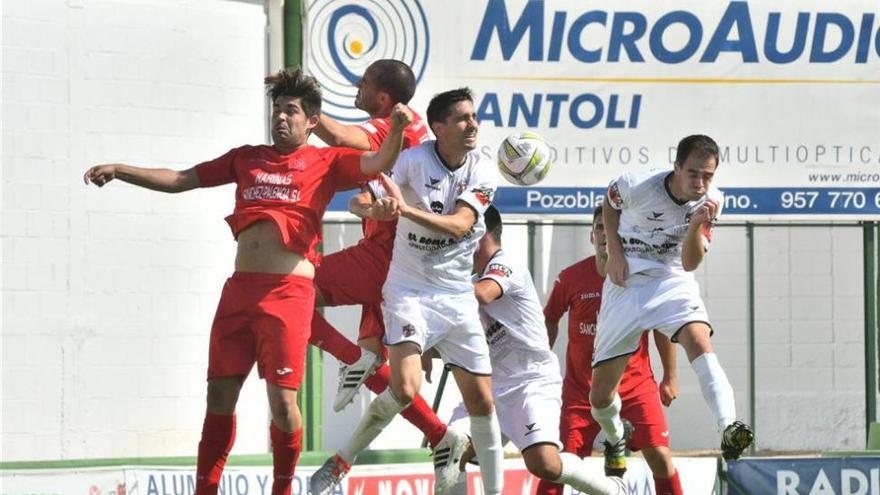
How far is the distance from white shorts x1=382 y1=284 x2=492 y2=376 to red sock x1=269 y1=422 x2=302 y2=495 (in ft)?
Result: 2.14

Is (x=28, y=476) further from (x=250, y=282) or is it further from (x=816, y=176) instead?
(x=816, y=176)

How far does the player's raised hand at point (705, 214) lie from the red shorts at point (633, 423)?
1.77 meters

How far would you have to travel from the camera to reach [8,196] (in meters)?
11.2

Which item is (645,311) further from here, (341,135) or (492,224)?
(341,135)

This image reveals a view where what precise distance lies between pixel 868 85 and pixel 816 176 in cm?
87

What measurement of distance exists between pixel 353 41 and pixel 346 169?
4395 mm

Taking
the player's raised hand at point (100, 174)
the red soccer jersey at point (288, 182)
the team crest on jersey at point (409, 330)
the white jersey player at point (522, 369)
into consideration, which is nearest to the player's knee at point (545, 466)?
the white jersey player at point (522, 369)

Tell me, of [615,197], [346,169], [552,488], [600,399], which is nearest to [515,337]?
[600,399]

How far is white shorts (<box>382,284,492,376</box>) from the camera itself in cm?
777

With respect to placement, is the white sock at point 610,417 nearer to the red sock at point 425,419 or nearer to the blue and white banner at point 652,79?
the red sock at point 425,419

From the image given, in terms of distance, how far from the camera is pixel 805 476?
10.5m

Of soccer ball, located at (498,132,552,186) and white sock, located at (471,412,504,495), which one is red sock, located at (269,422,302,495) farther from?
soccer ball, located at (498,132,552,186)

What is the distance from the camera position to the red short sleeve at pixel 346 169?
25.6ft

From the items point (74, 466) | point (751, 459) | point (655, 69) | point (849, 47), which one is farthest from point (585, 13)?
point (74, 466)
